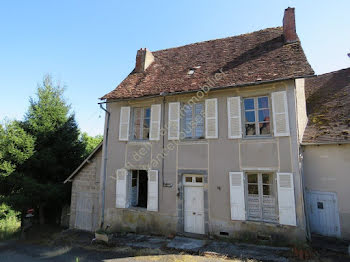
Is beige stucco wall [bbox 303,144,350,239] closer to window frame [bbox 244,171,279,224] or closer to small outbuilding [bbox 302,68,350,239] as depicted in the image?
small outbuilding [bbox 302,68,350,239]

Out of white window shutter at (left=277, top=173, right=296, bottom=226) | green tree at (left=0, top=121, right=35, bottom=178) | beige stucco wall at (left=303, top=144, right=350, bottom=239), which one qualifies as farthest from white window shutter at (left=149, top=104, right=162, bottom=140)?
green tree at (left=0, top=121, right=35, bottom=178)

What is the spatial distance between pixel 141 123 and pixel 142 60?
12.0 feet

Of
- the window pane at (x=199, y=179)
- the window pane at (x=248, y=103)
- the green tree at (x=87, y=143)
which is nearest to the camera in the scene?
the window pane at (x=248, y=103)

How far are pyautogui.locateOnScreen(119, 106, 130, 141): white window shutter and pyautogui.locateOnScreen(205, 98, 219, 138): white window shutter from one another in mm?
3334

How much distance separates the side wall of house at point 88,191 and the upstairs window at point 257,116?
6.57 m

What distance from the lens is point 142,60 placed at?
10461 mm

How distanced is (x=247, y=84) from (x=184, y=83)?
2.46 metres

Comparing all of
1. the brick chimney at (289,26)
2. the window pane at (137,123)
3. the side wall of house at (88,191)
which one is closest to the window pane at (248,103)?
the brick chimney at (289,26)

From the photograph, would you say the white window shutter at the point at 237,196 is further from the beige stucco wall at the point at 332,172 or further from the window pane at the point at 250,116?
the beige stucco wall at the point at 332,172

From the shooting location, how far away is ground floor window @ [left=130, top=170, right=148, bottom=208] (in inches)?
338

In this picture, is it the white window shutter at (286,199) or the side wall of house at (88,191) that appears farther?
the side wall of house at (88,191)

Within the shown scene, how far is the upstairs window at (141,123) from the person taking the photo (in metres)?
8.63

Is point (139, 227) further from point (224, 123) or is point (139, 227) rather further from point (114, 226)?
point (224, 123)

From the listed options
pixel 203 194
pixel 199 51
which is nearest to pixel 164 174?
pixel 203 194
